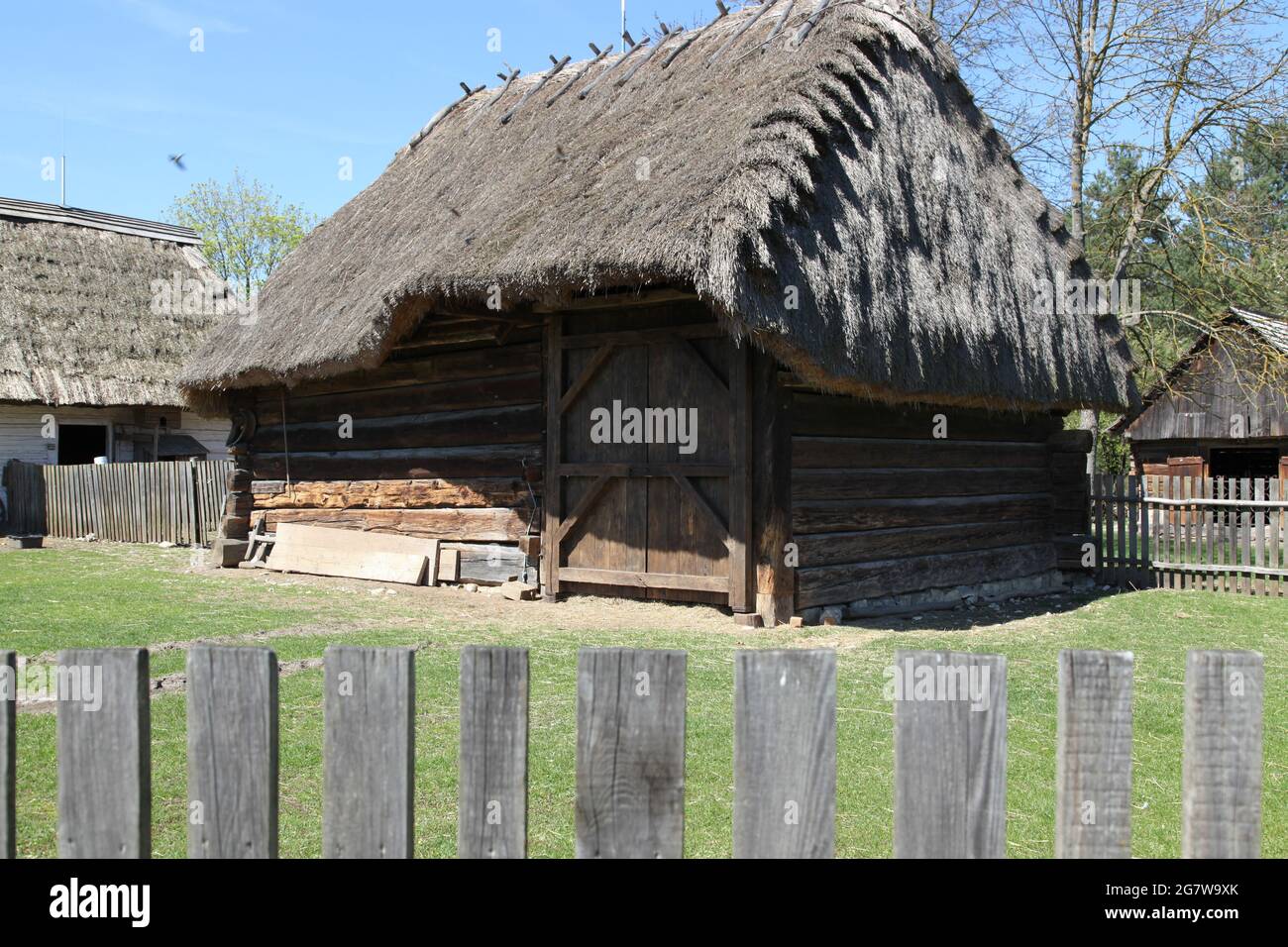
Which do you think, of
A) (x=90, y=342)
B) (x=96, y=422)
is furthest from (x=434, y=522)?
(x=90, y=342)

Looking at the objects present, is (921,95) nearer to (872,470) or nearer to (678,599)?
(872,470)

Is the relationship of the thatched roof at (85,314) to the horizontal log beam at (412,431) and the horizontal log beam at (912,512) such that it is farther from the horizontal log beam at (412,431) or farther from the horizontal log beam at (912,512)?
the horizontal log beam at (912,512)

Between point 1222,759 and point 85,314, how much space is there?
24.9 metres

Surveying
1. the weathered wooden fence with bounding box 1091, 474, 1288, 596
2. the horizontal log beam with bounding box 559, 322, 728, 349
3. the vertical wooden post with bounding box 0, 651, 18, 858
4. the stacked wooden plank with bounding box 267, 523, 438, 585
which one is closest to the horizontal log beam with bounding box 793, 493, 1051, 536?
the weathered wooden fence with bounding box 1091, 474, 1288, 596

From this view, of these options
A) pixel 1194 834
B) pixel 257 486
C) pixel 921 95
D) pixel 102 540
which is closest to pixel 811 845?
pixel 1194 834

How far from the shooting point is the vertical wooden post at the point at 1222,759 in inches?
67.7

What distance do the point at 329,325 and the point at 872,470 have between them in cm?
602

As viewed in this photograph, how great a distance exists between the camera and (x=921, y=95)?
1154 cm

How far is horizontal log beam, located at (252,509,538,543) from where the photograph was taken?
11.6 m

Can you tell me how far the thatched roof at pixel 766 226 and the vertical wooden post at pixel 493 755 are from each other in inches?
262

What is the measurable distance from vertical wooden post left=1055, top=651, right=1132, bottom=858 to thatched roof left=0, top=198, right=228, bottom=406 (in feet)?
69.0

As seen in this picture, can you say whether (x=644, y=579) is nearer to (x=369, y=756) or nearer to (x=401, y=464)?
(x=401, y=464)

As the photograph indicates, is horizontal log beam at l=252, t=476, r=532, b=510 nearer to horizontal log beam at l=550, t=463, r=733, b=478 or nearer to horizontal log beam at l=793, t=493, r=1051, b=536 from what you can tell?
horizontal log beam at l=550, t=463, r=733, b=478

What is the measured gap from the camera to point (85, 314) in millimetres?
23094
